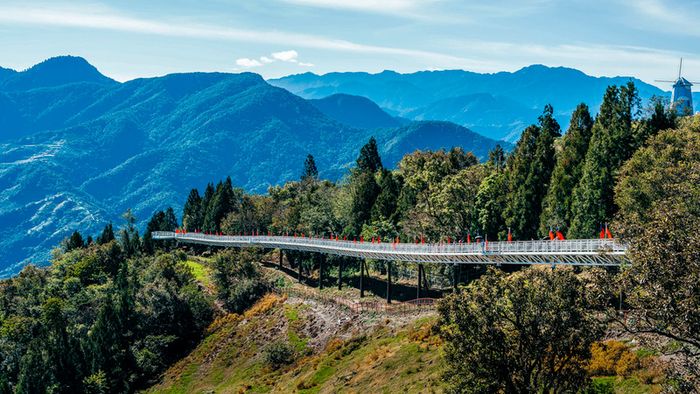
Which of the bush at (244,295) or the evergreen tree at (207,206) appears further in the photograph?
the evergreen tree at (207,206)

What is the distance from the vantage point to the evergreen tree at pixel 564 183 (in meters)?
81.2

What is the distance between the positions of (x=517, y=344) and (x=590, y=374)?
8832 millimetres

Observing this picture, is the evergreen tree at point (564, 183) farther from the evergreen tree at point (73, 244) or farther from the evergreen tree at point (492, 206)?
the evergreen tree at point (73, 244)

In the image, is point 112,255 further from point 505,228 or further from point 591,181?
point 591,181

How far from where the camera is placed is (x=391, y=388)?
A: 5366 cm

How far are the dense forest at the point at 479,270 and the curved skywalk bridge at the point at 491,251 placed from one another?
10.6 feet

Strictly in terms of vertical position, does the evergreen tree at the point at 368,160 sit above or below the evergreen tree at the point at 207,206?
above

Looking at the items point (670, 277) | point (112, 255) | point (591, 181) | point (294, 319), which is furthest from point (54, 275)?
point (670, 277)

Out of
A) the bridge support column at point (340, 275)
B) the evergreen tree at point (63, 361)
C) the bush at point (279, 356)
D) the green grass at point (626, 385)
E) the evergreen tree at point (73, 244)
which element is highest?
the green grass at point (626, 385)

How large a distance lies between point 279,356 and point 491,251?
77.8 feet

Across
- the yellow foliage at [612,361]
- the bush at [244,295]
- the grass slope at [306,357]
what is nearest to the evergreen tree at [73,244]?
the bush at [244,295]

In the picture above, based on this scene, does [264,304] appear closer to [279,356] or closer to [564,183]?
[279,356]

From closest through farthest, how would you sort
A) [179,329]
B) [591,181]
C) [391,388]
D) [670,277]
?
[670,277] < [391,388] < [591,181] < [179,329]

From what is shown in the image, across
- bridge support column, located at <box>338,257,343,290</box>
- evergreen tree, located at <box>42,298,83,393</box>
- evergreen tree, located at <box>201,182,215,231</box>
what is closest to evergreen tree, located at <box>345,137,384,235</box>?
bridge support column, located at <box>338,257,343,290</box>
